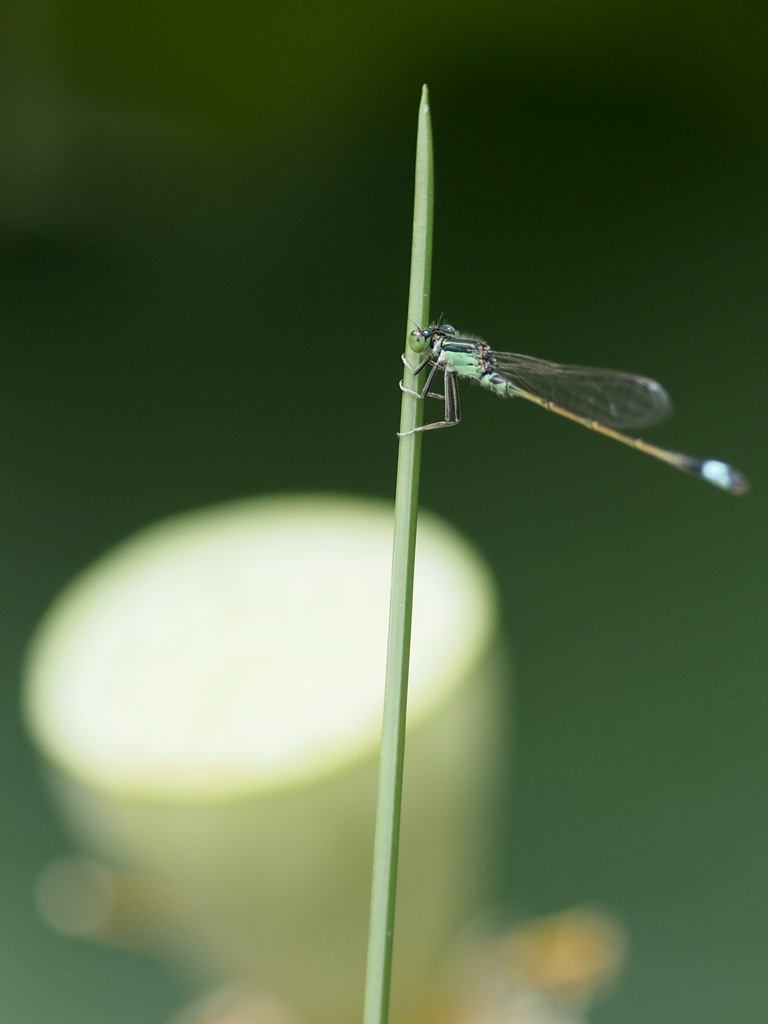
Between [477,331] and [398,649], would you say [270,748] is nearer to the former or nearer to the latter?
[398,649]

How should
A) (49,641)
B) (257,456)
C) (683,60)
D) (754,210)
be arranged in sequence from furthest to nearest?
(683,60) → (754,210) → (257,456) → (49,641)

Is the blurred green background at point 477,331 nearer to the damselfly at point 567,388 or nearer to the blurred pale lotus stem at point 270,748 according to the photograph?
the blurred pale lotus stem at point 270,748

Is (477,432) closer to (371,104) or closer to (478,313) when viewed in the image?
(478,313)

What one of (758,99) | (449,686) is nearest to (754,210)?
(758,99)

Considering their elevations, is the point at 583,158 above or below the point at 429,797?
above

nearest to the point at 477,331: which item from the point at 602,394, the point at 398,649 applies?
the point at 602,394

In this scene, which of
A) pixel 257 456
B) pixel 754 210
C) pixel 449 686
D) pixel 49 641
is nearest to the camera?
pixel 449 686

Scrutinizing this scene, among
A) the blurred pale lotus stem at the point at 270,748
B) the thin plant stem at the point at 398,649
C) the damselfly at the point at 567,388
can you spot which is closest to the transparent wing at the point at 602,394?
the damselfly at the point at 567,388
